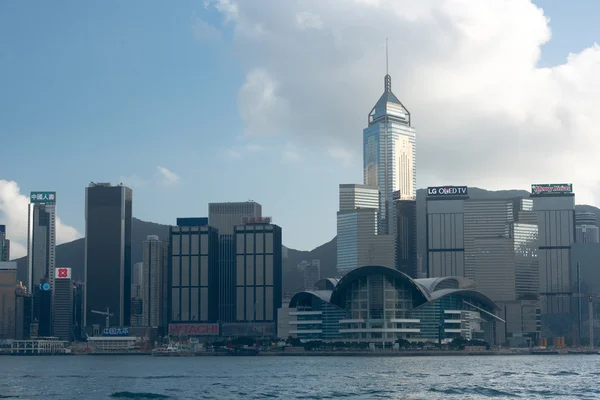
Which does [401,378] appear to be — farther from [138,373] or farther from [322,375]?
[138,373]

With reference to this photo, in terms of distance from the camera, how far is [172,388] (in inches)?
4446

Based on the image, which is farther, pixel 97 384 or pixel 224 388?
pixel 97 384

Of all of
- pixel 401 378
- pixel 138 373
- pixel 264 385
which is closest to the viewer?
pixel 264 385

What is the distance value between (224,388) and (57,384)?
25.2 m

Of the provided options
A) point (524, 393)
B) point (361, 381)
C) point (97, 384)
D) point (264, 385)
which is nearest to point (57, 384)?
point (97, 384)

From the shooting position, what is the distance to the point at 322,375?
135 metres

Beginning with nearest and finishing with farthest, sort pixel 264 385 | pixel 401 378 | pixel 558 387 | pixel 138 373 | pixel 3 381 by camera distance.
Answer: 1. pixel 558 387
2. pixel 264 385
3. pixel 401 378
4. pixel 3 381
5. pixel 138 373

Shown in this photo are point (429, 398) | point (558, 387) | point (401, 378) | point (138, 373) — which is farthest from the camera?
point (138, 373)

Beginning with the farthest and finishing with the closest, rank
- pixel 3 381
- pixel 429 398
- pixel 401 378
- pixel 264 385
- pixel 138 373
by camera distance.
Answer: pixel 138 373 → pixel 3 381 → pixel 401 378 → pixel 264 385 → pixel 429 398

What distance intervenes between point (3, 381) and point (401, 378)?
53358 mm

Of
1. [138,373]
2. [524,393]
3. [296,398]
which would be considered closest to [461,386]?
[524,393]

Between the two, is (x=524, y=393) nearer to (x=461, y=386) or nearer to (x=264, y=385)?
(x=461, y=386)

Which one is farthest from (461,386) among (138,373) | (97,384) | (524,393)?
(138,373)

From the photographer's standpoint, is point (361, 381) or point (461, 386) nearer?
point (461, 386)
